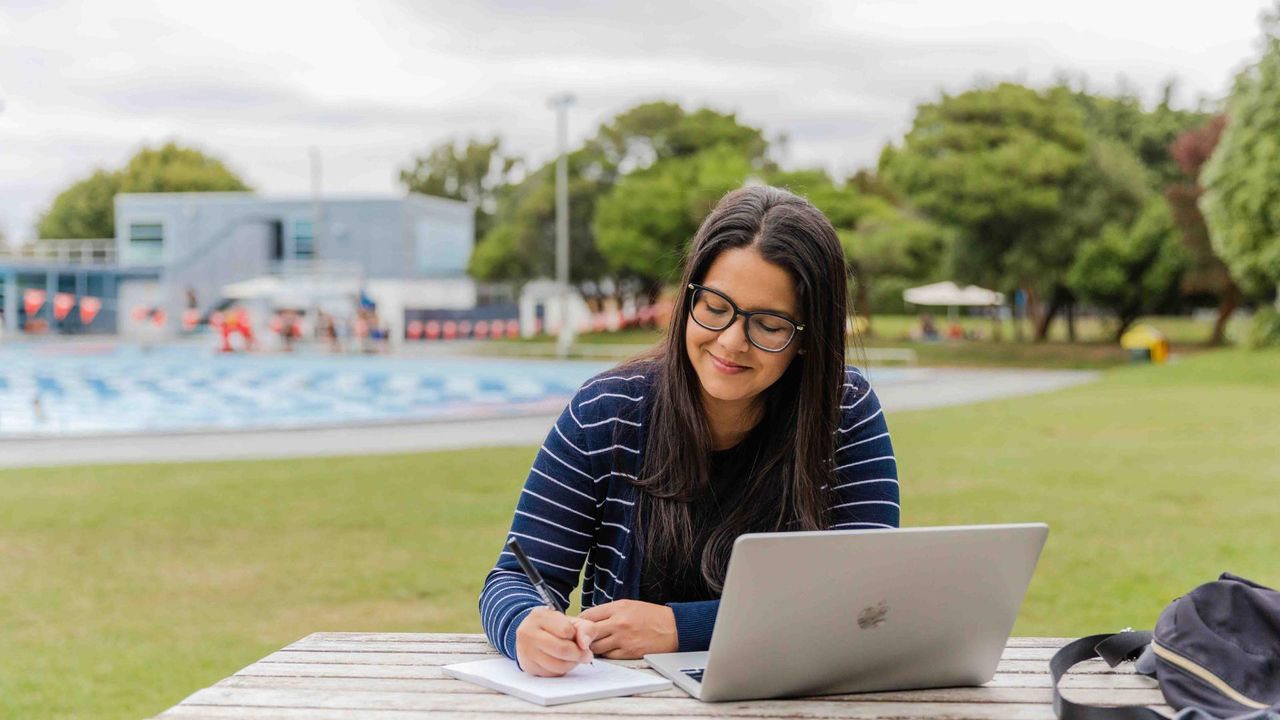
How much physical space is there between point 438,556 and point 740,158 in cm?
2598

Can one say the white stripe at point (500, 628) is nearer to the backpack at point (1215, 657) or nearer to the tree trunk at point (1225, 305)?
the backpack at point (1215, 657)

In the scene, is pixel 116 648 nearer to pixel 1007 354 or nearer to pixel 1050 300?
pixel 1007 354

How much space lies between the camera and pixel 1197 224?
25.7 meters

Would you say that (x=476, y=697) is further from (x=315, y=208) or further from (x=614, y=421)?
(x=315, y=208)

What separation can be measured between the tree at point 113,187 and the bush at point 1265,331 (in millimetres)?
41027

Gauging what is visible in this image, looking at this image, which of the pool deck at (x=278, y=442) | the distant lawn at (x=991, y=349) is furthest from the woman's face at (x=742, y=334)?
the distant lawn at (x=991, y=349)

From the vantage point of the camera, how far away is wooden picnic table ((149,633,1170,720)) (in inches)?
59.3

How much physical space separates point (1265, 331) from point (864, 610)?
74.1ft

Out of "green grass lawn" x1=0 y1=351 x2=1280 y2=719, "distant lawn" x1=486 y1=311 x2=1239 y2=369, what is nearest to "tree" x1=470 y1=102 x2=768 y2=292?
"distant lawn" x1=486 y1=311 x2=1239 y2=369

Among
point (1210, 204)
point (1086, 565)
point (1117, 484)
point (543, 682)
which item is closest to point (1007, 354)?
point (1210, 204)

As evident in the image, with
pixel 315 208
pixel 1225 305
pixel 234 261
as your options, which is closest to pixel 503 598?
pixel 1225 305

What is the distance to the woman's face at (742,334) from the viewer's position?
194cm

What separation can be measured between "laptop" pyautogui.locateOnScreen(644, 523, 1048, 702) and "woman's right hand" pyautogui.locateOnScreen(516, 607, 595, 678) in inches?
5.3

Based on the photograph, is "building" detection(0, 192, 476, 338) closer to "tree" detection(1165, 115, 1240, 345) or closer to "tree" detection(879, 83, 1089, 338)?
"tree" detection(879, 83, 1089, 338)
